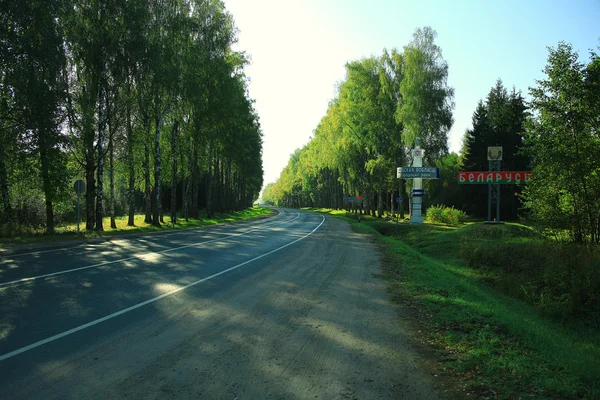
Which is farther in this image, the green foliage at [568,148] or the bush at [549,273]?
the green foliage at [568,148]

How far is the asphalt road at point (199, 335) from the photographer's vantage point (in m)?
4.05

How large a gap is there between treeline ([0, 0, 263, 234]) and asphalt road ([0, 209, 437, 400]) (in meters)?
10.3

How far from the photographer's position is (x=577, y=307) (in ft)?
32.4

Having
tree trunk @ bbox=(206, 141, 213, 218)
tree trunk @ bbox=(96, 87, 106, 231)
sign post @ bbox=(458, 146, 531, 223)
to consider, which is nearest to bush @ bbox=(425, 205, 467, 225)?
sign post @ bbox=(458, 146, 531, 223)

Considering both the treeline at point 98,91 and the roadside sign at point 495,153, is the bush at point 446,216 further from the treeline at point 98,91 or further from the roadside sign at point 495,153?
the treeline at point 98,91

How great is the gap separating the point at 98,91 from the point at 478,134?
45.5 m

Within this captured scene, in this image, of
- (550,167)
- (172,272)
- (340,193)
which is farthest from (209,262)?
(340,193)

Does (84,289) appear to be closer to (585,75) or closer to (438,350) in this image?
(438,350)

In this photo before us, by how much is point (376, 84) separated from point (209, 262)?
3389cm

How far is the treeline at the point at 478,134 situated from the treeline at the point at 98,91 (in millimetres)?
13941

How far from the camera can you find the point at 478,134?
5131 cm

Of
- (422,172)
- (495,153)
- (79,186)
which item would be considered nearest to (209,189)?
(79,186)

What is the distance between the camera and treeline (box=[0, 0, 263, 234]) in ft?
56.6

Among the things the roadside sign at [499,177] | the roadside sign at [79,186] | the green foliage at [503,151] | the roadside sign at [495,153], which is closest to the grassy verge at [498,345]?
the roadside sign at [79,186]
